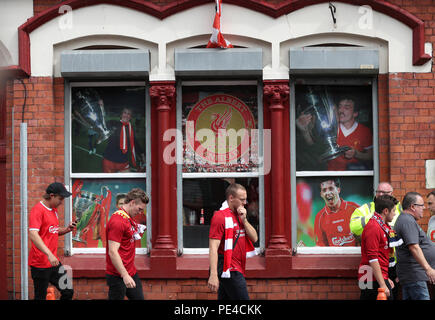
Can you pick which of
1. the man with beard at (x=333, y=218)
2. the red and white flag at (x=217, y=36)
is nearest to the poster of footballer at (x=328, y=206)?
the man with beard at (x=333, y=218)

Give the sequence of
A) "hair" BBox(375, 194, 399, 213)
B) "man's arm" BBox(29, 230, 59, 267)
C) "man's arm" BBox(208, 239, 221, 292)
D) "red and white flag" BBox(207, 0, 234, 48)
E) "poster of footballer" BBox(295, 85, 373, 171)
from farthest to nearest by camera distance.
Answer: "poster of footballer" BBox(295, 85, 373, 171) < "red and white flag" BBox(207, 0, 234, 48) < "man's arm" BBox(29, 230, 59, 267) < "hair" BBox(375, 194, 399, 213) < "man's arm" BBox(208, 239, 221, 292)

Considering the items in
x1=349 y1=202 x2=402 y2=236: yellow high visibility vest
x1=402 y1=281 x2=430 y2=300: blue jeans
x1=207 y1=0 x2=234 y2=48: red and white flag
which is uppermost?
x1=207 y1=0 x2=234 y2=48: red and white flag

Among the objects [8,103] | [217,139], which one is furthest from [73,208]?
[217,139]

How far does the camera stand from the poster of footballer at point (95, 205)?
8.00 meters

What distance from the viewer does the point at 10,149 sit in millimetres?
7789

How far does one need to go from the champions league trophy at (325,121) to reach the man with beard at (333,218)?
0.39 metres

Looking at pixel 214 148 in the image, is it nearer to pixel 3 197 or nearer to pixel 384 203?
pixel 384 203

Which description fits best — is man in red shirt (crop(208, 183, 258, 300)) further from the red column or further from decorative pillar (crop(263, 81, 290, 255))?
the red column

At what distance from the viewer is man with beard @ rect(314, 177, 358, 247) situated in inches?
310

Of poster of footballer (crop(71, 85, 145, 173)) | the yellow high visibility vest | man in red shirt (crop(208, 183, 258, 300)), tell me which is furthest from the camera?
poster of footballer (crop(71, 85, 145, 173))

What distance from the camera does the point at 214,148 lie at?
7.96 meters

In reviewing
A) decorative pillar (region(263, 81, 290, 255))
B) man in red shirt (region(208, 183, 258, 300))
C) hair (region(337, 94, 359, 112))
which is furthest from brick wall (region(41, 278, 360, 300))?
hair (region(337, 94, 359, 112))

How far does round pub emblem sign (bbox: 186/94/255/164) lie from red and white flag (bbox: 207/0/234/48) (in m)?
0.74

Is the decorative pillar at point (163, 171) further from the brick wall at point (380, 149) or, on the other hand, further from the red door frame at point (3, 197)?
the red door frame at point (3, 197)
